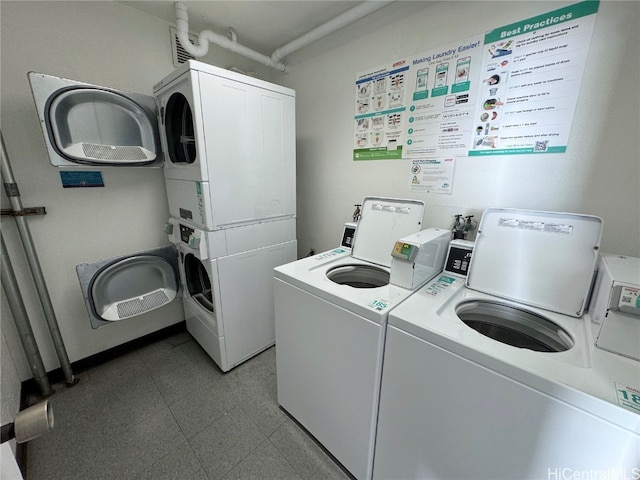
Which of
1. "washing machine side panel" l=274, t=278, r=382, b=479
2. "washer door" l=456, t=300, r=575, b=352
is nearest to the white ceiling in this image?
"washing machine side panel" l=274, t=278, r=382, b=479

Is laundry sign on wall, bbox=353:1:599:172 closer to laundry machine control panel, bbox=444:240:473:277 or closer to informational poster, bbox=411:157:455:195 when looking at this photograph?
informational poster, bbox=411:157:455:195

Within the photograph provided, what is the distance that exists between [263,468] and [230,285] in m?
1.04

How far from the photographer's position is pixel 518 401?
0.73 m

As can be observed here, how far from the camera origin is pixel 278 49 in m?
2.14

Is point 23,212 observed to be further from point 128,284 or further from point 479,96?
point 479,96

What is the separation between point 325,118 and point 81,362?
2702mm

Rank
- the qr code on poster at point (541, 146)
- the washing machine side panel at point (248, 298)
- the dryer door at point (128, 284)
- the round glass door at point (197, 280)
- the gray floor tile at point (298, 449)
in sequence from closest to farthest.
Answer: the qr code on poster at point (541, 146), the gray floor tile at point (298, 449), the dryer door at point (128, 284), the washing machine side panel at point (248, 298), the round glass door at point (197, 280)

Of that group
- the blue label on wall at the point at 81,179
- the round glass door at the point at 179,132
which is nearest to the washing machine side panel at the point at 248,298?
the round glass door at the point at 179,132

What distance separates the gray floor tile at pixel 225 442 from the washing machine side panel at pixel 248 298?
0.43 m

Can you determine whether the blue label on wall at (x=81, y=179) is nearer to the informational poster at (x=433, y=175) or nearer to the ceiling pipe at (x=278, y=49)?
the ceiling pipe at (x=278, y=49)

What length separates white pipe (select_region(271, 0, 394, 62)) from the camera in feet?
4.94

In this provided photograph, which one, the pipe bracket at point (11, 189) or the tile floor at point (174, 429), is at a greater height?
the pipe bracket at point (11, 189)

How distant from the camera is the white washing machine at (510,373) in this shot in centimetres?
67

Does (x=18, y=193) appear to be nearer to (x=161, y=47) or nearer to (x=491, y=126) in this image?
(x=161, y=47)
